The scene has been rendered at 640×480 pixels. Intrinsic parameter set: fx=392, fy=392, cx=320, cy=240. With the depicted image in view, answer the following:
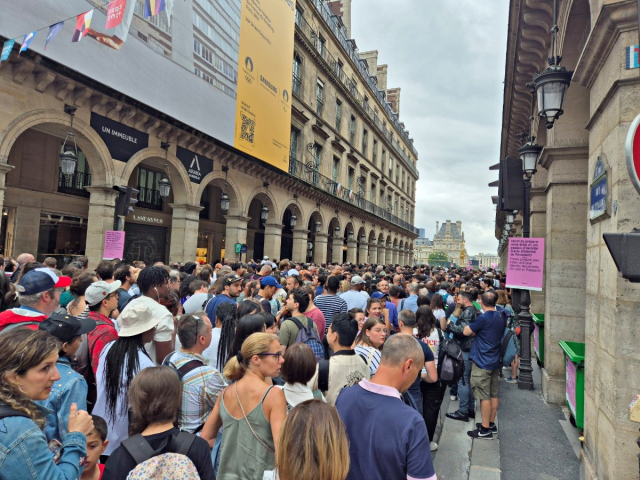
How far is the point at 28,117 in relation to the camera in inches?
385

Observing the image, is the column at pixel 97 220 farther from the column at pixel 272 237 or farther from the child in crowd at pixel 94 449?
the child in crowd at pixel 94 449

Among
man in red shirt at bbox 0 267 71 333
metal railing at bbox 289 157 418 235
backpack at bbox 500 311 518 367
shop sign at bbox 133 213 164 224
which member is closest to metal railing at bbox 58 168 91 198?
shop sign at bbox 133 213 164 224

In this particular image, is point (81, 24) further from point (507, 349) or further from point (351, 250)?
point (351, 250)

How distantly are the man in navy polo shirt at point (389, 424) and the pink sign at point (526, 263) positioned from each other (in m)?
5.52

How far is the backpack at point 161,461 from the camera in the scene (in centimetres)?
162

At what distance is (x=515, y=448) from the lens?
4.75 meters

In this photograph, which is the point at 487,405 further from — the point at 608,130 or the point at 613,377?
the point at 608,130

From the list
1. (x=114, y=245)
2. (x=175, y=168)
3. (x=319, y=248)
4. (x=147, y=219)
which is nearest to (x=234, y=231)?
(x=147, y=219)

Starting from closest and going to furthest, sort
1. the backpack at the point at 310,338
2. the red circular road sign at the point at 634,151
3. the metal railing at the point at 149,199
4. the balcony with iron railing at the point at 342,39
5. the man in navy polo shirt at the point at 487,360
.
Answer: the red circular road sign at the point at 634,151
the backpack at the point at 310,338
the man in navy polo shirt at the point at 487,360
the metal railing at the point at 149,199
the balcony with iron railing at the point at 342,39

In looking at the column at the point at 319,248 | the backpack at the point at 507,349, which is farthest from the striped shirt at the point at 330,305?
the column at the point at 319,248

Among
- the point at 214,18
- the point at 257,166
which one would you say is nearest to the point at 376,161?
the point at 257,166

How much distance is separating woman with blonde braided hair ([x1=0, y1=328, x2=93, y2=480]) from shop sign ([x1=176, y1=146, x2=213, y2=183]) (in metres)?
13.6

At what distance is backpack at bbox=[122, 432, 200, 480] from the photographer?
1624 mm

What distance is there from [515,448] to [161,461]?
4.62 metres
